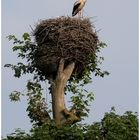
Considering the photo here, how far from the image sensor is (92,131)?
13523 millimetres

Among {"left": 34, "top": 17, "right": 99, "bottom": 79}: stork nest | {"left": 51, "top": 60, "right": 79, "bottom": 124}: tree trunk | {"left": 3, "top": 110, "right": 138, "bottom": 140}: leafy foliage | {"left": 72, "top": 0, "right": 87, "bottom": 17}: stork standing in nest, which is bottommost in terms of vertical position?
{"left": 3, "top": 110, "right": 138, "bottom": 140}: leafy foliage

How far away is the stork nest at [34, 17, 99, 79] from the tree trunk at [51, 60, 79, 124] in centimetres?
22

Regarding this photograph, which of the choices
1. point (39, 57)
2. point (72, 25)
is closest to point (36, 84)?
point (39, 57)

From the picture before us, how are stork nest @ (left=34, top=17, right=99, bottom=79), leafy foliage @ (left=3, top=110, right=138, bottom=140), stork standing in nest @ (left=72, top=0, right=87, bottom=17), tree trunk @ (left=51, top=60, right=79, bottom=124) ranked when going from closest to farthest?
leafy foliage @ (left=3, top=110, right=138, bottom=140), tree trunk @ (left=51, top=60, right=79, bottom=124), stork nest @ (left=34, top=17, right=99, bottom=79), stork standing in nest @ (left=72, top=0, right=87, bottom=17)

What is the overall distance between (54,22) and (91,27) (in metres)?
1.00

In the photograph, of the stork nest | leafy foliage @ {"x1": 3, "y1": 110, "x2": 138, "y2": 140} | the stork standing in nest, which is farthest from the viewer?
the stork standing in nest

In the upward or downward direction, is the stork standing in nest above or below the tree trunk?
above

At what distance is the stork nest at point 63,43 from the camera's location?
52.0ft

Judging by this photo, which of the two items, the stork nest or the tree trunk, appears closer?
the tree trunk

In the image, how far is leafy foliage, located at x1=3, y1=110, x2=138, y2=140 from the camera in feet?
43.8

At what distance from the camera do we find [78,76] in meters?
16.6

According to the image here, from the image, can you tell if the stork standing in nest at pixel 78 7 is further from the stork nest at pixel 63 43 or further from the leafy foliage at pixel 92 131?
the leafy foliage at pixel 92 131

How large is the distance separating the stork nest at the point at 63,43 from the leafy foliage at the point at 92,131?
2230 millimetres

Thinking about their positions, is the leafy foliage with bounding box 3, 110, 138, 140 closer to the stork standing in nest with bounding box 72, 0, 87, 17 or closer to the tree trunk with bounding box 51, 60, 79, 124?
the tree trunk with bounding box 51, 60, 79, 124
